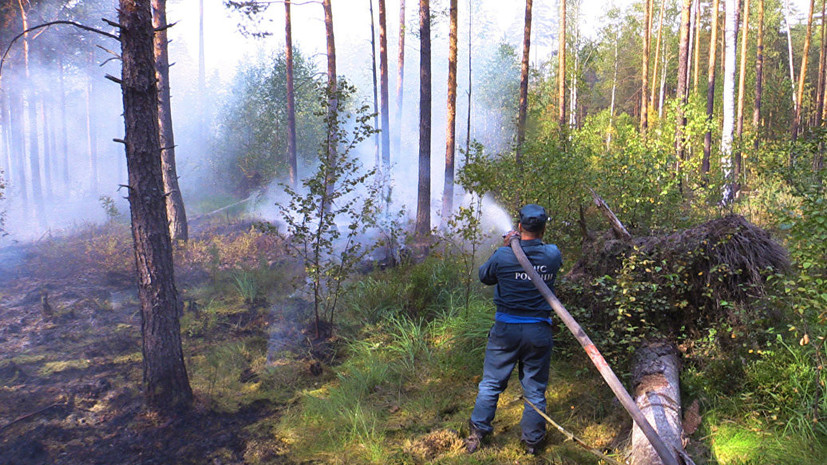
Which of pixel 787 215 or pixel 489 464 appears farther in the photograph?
pixel 489 464

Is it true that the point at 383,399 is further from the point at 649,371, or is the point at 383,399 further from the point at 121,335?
the point at 121,335

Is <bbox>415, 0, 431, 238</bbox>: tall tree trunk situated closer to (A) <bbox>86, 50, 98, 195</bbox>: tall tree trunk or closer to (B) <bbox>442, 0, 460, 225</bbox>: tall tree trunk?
(B) <bbox>442, 0, 460, 225</bbox>: tall tree trunk

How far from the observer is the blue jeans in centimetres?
393

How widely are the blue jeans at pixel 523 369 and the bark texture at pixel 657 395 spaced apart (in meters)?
0.74

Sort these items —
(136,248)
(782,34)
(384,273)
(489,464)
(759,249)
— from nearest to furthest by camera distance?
1. (489,464)
2. (759,249)
3. (136,248)
4. (384,273)
5. (782,34)

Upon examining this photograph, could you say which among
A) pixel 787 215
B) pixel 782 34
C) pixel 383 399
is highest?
pixel 782 34

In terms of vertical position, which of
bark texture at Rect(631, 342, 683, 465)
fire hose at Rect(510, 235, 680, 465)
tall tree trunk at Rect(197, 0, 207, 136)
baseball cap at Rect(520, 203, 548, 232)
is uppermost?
tall tree trunk at Rect(197, 0, 207, 136)

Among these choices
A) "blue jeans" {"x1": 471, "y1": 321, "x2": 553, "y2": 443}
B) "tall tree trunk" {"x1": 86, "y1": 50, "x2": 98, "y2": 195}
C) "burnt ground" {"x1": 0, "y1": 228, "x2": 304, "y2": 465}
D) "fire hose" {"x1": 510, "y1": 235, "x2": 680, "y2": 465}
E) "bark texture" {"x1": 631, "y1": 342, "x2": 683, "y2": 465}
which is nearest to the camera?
"fire hose" {"x1": 510, "y1": 235, "x2": 680, "y2": 465}

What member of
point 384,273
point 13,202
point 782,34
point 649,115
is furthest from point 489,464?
point 782,34

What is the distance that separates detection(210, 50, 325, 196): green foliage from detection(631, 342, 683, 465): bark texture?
18.0 meters

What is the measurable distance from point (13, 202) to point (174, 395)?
1126 inches

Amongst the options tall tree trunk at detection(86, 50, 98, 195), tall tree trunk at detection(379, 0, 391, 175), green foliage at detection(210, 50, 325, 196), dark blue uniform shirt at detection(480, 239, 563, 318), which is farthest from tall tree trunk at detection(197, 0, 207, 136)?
dark blue uniform shirt at detection(480, 239, 563, 318)

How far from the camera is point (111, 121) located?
3878 cm

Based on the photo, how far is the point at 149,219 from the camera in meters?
5.06
